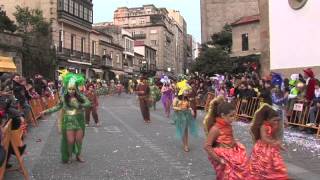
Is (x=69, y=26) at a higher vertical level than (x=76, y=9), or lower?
lower

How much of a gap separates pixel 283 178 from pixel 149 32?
11909 cm

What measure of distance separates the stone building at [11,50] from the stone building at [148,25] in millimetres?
80666

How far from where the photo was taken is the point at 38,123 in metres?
19.3

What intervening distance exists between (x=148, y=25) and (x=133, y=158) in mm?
112361

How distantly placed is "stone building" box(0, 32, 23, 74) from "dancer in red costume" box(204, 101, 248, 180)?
30047 mm

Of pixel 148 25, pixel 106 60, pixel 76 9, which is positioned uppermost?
pixel 148 25

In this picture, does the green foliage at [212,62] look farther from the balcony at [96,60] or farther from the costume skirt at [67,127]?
the costume skirt at [67,127]

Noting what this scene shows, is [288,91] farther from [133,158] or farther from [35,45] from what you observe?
[35,45]

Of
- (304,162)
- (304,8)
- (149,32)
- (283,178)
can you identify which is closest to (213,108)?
(283,178)

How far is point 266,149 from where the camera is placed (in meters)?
6.31

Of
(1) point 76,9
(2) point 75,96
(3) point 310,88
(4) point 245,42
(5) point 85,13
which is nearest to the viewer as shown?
(2) point 75,96

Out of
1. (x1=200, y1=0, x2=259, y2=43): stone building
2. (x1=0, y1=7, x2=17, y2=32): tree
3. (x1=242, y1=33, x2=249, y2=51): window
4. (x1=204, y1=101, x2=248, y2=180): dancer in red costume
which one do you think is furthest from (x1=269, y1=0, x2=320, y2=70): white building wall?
(x1=200, y1=0, x2=259, y2=43): stone building

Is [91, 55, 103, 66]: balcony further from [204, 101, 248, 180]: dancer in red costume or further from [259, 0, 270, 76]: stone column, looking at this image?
[204, 101, 248, 180]: dancer in red costume

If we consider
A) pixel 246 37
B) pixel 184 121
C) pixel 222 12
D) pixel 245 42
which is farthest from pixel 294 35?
pixel 222 12
